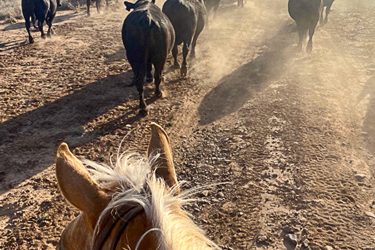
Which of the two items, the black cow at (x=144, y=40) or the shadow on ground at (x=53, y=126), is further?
the black cow at (x=144, y=40)

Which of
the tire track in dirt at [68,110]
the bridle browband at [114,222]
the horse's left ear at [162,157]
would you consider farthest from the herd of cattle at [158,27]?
the bridle browband at [114,222]

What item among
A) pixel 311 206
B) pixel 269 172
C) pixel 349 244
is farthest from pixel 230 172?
pixel 349 244

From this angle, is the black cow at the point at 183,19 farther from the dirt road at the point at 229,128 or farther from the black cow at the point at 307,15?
the black cow at the point at 307,15

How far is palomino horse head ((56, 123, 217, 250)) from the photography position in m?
1.44

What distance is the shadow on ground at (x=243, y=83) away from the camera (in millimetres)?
7625

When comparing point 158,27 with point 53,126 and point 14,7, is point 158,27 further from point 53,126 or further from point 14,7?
point 14,7

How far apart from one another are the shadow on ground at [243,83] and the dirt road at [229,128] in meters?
0.03

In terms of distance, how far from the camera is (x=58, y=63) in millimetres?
9570

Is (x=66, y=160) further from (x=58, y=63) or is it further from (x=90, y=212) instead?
(x=58, y=63)

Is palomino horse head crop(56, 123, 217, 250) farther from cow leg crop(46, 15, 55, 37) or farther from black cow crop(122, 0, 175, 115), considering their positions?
cow leg crop(46, 15, 55, 37)

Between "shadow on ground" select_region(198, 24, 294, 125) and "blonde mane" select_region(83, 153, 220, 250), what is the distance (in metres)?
5.42

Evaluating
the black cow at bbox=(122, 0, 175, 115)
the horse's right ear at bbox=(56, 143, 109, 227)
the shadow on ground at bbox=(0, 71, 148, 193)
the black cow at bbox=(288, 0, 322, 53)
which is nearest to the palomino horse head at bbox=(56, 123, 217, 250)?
the horse's right ear at bbox=(56, 143, 109, 227)

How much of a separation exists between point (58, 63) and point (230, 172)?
578 centimetres

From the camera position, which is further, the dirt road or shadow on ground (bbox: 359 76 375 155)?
shadow on ground (bbox: 359 76 375 155)
